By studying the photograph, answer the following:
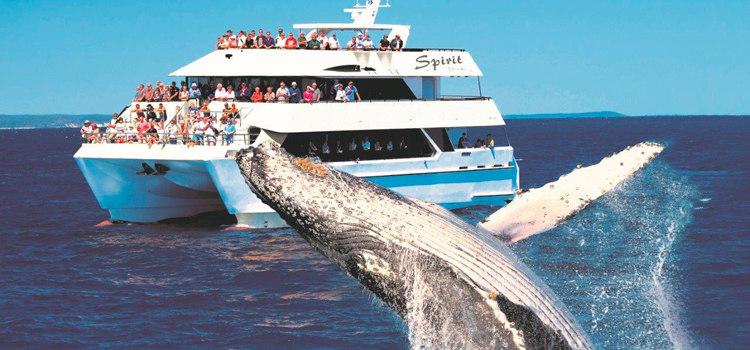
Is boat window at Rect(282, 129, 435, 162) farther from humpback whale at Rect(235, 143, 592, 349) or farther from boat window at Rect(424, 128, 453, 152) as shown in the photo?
humpback whale at Rect(235, 143, 592, 349)

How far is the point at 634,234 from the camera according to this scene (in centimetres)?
2347

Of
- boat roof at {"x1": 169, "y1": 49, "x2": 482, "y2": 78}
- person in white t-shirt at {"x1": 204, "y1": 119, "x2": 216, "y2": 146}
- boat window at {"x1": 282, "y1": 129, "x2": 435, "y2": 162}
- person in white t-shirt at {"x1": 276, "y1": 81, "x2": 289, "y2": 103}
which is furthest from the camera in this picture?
boat roof at {"x1": 169, "y1": 49, "x2": 482, "y2": 78}

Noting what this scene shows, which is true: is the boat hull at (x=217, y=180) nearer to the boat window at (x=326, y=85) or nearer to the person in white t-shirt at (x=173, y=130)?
the person in white t-shirt at (x=173, y=130)

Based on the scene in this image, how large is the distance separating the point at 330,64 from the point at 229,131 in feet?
12.0

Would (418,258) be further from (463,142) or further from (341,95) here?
(463,142)

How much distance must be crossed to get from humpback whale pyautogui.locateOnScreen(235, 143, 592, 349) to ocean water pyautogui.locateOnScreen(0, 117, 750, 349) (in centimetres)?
59

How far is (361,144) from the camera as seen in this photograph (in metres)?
25.9

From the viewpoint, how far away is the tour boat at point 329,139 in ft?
78.4

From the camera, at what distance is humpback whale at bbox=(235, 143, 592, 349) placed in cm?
544

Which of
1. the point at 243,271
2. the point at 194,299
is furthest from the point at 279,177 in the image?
the point at 243,271

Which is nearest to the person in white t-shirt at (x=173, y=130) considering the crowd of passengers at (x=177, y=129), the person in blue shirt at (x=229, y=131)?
the crowd of passengers at (x=177, y=129)

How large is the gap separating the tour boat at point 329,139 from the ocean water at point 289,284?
2.74 ft

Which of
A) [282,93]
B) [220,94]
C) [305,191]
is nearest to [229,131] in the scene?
[282,93]

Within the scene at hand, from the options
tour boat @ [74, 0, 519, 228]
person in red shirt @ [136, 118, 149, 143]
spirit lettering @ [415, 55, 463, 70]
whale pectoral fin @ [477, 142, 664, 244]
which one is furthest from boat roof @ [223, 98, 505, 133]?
whale pectoral fin @ [477, 142, 664, 244]
